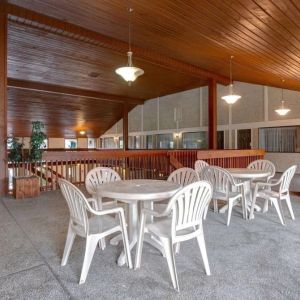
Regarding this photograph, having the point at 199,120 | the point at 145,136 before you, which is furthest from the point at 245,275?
the point at 145,136

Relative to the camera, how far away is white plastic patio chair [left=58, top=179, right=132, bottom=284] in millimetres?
1975

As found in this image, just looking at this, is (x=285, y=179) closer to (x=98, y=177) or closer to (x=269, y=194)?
(x=269, y=194)

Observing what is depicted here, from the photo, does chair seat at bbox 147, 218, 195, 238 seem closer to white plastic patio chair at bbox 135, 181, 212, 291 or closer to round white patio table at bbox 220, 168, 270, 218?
white plastic patio chair at bbox 135, 181, 212, 291

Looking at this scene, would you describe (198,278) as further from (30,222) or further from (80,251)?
(30,222)

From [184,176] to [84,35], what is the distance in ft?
11.9

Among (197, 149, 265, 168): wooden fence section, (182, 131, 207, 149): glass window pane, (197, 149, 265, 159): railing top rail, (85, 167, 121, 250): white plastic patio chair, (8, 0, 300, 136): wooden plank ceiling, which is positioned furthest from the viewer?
(182, 131, 207, 149): glass window pane

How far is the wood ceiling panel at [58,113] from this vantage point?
31.8 ft

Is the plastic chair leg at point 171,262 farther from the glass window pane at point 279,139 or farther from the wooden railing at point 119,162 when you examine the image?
the glass window pane at point 279,139

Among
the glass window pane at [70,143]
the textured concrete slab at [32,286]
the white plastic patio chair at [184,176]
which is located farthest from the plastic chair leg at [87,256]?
the glass window pane at [70,143]

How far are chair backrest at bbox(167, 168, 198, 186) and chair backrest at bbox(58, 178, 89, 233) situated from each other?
4.88 feet

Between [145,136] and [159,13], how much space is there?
1027 cm

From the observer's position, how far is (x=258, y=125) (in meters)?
10.0

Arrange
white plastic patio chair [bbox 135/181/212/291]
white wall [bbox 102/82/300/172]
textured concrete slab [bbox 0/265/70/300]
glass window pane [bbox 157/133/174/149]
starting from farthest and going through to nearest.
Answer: glass window pane [bbox 157/133/174/149] → white wall [bbox 102/82/300/172] → white plastic patio chair [bbox 135/181/212/291] → textured concrete slab [bbox 0/265/70/300]

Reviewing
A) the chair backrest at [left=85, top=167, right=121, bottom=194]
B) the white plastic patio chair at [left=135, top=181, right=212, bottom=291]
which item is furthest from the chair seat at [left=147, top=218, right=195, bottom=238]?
the chair backrest at [left=85, top=167, right=121, bottom=194]
